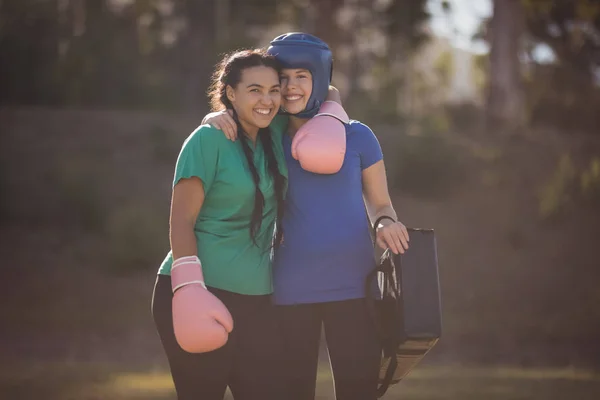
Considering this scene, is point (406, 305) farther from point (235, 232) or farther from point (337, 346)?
point (235, 232)

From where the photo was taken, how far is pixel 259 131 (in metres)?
3.98

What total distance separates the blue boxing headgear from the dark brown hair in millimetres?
53

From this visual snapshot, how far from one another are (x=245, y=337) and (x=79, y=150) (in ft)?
42.1

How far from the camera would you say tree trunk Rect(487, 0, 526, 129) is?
1717 cm

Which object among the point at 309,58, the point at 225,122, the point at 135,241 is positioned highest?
the point at 309,58

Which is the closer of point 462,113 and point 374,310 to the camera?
point 374,310

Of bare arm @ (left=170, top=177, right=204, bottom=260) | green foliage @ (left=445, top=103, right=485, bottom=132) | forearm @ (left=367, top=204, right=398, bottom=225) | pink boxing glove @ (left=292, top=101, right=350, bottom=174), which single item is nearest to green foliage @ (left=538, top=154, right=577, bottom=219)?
green foliage @ (left=445, top=103, right=485, bottom=132)

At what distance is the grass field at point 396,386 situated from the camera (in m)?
8.27

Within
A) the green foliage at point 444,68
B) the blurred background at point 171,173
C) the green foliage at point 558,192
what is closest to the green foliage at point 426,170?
the blurred background at point 171,173

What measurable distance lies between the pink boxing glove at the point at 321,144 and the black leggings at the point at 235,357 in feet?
1.66

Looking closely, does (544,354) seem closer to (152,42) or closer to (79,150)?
(79,150)

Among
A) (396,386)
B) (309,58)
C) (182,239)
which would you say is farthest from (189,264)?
(396,386)

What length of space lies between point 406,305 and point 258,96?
0.90m

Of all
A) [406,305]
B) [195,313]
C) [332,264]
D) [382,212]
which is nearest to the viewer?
[195,313]
